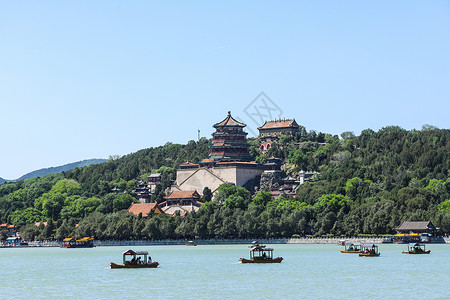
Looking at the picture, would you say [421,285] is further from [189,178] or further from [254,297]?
[189,178]

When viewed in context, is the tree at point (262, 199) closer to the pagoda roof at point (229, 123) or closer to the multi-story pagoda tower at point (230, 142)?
the multi-story pagoda tower at point (230, 142)

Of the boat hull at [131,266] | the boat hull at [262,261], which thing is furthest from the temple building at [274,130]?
the boat hull at [131,266]

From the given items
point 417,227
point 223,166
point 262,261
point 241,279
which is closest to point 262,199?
point 223,166

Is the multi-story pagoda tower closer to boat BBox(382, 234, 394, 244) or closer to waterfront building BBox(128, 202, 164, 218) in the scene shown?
waterfront building BBox(128, 202, 164, 218)

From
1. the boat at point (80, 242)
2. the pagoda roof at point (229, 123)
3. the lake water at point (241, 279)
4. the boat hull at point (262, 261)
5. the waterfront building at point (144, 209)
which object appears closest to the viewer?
the lake water at point (241, 279)

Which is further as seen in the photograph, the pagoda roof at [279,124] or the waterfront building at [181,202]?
the pagoda roof at [279,124]

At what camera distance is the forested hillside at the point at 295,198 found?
114 metres

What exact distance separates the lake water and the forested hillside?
32220mm

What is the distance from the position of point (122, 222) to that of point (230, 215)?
15.2m

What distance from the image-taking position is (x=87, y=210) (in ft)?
476

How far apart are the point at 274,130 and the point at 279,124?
1640 millimetres

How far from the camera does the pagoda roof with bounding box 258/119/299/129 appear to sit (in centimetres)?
18538

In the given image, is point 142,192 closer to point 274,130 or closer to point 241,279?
point 274,130

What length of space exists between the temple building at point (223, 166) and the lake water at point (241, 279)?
6610cm
